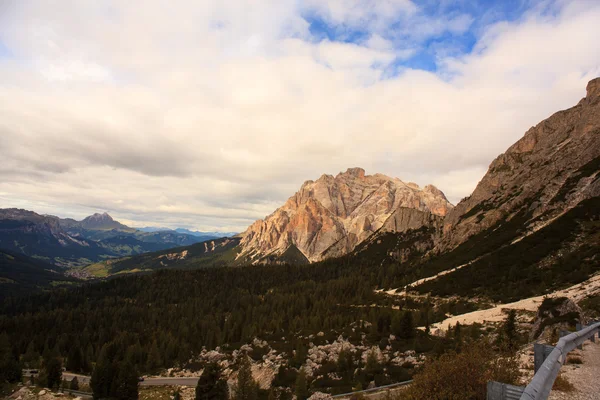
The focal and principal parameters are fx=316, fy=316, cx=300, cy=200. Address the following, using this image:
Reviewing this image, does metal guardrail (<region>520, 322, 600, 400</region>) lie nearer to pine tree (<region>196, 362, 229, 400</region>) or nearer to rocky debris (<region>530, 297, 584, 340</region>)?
rocky debris (<region>530, 297, 584, 340</region>)

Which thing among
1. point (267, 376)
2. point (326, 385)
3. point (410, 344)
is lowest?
point (267, 376)

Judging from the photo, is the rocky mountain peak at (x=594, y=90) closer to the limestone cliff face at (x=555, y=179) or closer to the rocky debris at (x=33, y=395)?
the limestone cliff face at (x=555, y=179)

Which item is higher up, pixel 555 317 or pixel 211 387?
pixel 555 317

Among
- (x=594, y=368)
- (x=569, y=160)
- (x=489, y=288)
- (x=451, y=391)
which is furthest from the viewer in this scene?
(x=569, y=160)

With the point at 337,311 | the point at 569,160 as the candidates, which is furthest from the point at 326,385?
the point at 569,160

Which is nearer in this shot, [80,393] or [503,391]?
[503,391]

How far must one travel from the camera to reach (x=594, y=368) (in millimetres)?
16250

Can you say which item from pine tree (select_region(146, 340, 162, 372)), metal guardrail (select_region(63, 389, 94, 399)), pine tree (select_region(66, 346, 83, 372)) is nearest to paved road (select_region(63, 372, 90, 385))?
pine tree (select_region(66, 346, 83, 372))

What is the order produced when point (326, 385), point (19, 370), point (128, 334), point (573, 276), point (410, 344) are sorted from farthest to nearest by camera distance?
1. point (128, 334)
2. point (19, 370)
3. point (573, 276)
4. point (410, 344)
5. point (326, 385)

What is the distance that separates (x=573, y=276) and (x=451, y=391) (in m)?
88.9

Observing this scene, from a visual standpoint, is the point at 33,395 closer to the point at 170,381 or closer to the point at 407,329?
the point at 170,381

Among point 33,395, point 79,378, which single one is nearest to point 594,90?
point 33,395

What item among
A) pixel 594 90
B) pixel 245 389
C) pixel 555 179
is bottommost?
pixel 245 389

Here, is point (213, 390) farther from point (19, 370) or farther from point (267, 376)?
point (19, 370)
